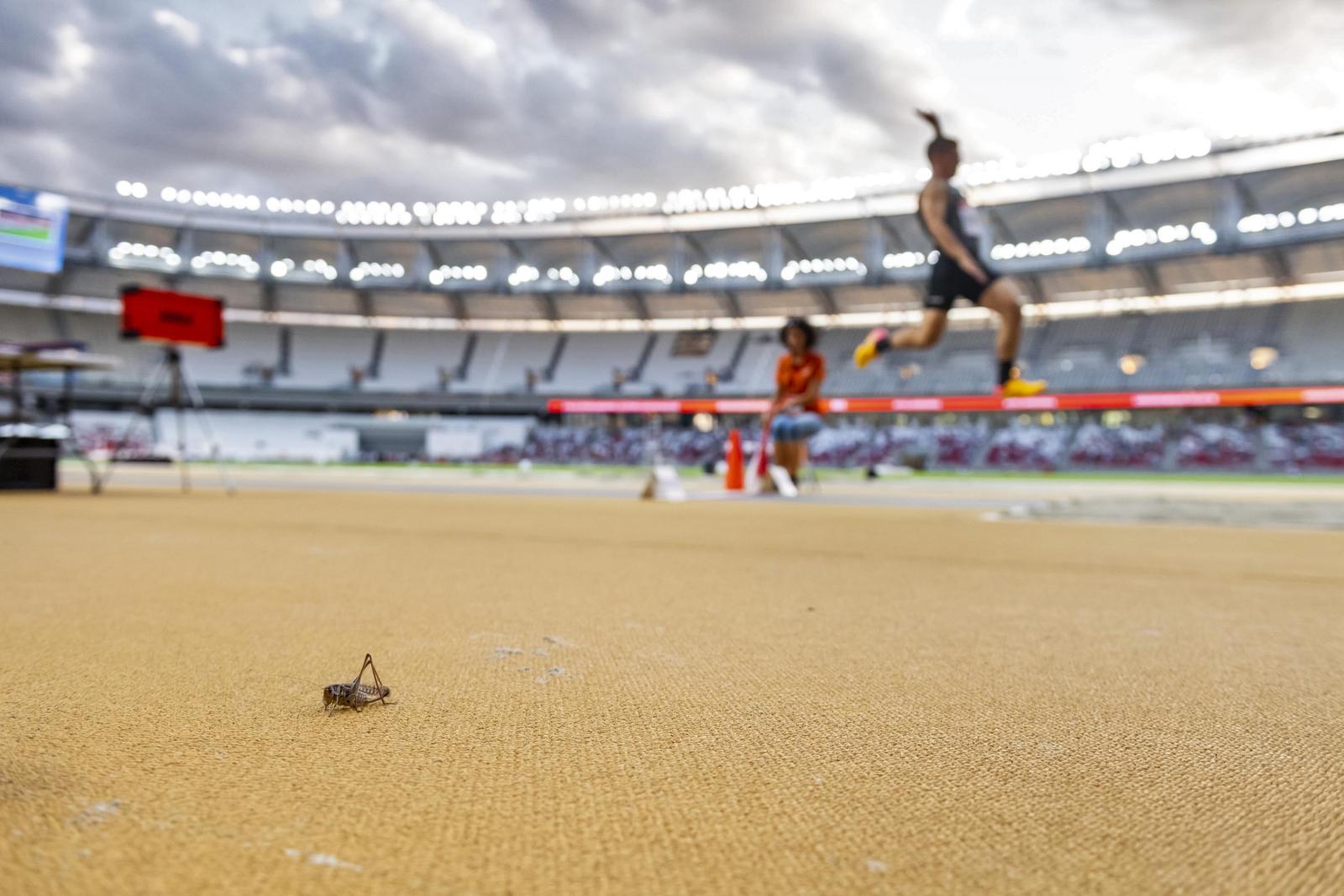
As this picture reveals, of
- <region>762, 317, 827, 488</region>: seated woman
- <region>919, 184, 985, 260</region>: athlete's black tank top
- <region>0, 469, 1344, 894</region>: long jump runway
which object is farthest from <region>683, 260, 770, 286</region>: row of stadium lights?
<region>0, 469, 1344, 894</region>: long jump runway

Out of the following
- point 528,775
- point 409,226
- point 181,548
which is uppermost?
point 409,226

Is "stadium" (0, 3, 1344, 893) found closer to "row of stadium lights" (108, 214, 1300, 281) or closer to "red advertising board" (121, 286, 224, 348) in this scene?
"red advertising board" (121, 286, 224, 348)

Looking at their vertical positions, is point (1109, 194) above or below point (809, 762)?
above

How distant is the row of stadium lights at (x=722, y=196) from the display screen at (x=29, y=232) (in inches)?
701

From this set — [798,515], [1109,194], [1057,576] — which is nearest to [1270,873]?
[1057,576]

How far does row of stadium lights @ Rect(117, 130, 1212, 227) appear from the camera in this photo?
81.4ft

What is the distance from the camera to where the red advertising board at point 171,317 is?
794 centimetres

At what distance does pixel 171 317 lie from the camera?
27.3 feet

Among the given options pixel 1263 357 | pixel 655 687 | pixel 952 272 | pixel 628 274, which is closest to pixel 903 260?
pixel 628 274

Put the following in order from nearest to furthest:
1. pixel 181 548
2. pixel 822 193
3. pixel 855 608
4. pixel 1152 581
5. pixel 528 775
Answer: pixel 528 775, pixel 855 608, pixel 1152 581, pixel 181 548, pixel 822 193

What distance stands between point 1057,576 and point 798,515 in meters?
4.29

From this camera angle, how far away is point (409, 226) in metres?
36.6

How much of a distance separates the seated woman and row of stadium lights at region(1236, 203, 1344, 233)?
77.2 ft

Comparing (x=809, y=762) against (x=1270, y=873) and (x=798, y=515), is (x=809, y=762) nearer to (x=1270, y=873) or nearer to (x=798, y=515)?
(x=1270, y=873)
